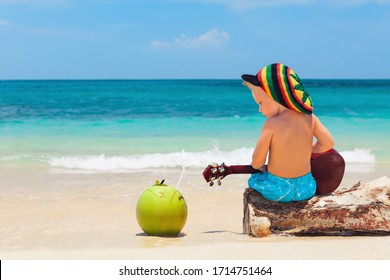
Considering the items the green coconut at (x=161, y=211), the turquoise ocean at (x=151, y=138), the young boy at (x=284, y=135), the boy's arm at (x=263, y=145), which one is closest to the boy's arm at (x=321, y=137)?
the young boy at (x=284, y=135)

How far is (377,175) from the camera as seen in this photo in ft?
32.9

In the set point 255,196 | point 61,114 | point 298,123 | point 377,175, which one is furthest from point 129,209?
point 61,114

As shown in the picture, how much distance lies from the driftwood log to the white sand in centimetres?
11

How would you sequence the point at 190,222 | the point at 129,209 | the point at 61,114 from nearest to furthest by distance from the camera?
the point at 190,222
the point at 129,209
the point at 61,114

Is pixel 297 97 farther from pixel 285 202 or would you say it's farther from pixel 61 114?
pixel 61 114

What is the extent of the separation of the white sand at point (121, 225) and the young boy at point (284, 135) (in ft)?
1.42

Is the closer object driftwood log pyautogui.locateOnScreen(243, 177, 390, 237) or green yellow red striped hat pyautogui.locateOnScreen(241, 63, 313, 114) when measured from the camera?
green yellow red striped hat pyautogui.locateOnScreen(241, 63, 313, 114)

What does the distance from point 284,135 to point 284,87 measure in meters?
0.38

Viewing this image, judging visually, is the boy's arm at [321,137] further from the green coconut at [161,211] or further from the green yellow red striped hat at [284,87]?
the green coconut at [161,211]

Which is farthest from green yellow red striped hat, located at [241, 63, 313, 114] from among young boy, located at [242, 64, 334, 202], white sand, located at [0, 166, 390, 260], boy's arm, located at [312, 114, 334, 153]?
white sand, located at [0, 166, 390, 260]

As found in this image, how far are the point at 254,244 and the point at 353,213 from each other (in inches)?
39.5

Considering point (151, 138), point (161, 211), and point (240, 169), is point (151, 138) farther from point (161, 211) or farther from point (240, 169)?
point (240, 169)

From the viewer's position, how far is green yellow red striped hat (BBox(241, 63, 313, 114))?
4.90 m

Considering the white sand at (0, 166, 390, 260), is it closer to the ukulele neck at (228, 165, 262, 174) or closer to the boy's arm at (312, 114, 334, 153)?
the ukulele neck at (228, 165, 262, 174)
